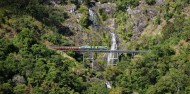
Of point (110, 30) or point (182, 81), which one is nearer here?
point (182, 81)

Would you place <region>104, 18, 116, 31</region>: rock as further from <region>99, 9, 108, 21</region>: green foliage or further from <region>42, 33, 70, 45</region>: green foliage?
<region>42, 33, 70, 45</region>: green foliage

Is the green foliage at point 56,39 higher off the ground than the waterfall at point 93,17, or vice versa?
the waterfall at point 93,17

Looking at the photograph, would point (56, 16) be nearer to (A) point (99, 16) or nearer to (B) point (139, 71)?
(A) point (99, 16)

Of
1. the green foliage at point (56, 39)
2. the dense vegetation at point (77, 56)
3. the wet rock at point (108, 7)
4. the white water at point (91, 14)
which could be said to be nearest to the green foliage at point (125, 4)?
the wet rock at point (108, 7)

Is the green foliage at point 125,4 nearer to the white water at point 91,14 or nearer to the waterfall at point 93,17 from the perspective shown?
the waterfall at point 93,17

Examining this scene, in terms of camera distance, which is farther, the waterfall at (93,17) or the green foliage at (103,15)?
the green foliage at (103,15)

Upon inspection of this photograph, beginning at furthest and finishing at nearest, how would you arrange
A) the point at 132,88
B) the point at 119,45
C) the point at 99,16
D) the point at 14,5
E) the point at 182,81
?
the point at 99,16 → the point at 119,45 → the point at 14,5 → the point at 132,88 → the point at 182,81

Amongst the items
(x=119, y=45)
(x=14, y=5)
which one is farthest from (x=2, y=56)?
(x=119, y=45)

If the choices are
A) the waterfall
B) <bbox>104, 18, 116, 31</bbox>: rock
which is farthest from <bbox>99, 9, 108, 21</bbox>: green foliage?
the waterfall
